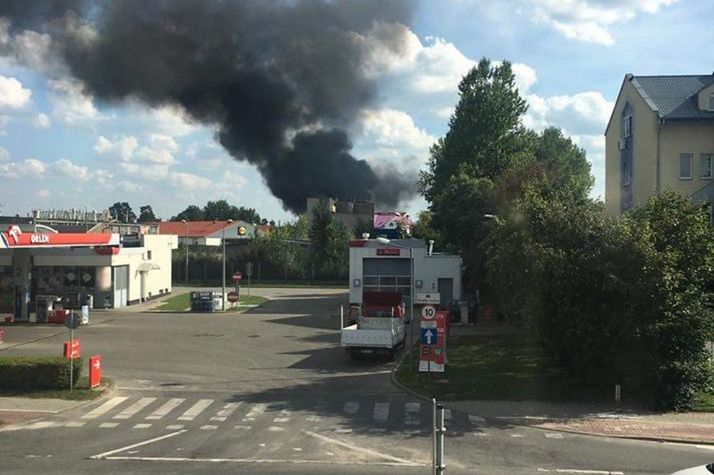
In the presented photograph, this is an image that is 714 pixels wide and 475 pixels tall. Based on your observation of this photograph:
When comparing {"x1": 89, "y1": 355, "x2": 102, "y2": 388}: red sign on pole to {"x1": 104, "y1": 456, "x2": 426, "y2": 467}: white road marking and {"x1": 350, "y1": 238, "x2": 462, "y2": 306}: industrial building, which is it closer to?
{"x1": 104, "y1": 456, "x2": 426, "y2": 467}: white road marking

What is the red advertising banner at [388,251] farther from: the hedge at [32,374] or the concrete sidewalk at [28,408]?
the concrete sidewalk at [28,408]

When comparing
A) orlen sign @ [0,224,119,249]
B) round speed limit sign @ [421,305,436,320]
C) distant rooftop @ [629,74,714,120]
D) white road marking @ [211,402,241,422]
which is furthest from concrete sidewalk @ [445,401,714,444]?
distant rooftop @ [629,74,714,120]

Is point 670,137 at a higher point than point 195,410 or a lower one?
higher

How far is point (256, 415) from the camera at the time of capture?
60.2 feet

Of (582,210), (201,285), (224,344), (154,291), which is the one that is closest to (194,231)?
(201,285)

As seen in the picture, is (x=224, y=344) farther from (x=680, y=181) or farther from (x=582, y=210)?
(x=680, y=181)

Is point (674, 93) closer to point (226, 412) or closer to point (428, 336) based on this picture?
point (428, 336)

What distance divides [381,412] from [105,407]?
7.38 metres

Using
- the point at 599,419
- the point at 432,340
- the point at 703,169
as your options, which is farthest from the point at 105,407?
the point at 703,169

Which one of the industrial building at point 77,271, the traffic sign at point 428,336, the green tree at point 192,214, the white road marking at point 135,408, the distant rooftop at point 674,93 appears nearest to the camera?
the white road marking at point 135,408

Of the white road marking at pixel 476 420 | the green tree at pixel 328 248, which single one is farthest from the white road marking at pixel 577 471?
the green tree at pixel 328 248

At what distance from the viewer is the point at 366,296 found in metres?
32.6

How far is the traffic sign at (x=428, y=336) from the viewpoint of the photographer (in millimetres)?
21938

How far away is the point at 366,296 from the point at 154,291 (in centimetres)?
3003
